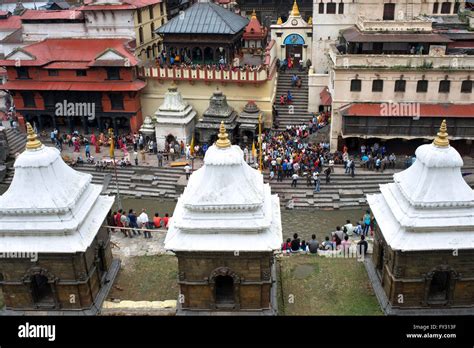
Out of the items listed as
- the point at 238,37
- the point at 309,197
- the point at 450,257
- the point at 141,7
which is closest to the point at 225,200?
the point at 450,257

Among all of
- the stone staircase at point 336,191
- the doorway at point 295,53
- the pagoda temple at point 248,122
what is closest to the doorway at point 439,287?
the stone staircase at point 336,191

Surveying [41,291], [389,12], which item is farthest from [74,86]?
[389,12]

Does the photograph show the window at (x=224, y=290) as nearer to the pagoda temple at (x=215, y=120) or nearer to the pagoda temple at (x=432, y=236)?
the pagoda temple at (x=432, y=236)

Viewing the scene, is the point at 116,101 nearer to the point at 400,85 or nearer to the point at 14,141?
the point at 14,141

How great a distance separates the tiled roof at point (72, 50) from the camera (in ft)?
105

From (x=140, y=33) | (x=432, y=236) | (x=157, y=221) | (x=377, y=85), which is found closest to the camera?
(x=432, y=236)

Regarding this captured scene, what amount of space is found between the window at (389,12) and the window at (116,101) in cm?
1919

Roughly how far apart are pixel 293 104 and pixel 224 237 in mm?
22354

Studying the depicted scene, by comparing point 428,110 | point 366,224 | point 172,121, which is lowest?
point 366,224

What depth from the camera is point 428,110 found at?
1070 inches

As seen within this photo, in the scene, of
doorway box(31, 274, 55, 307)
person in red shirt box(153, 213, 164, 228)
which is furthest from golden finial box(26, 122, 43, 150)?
person in red shirt box(153, 213, 164, 228)
